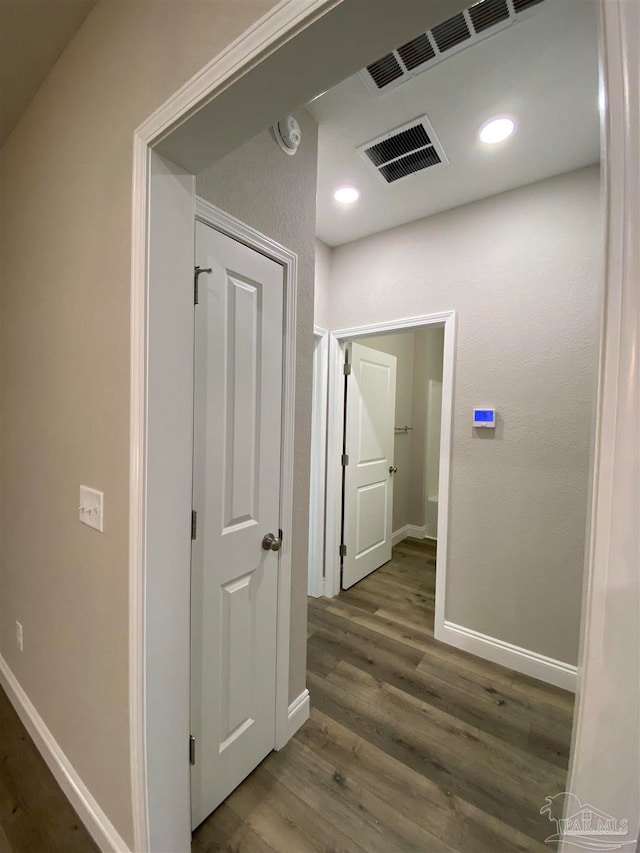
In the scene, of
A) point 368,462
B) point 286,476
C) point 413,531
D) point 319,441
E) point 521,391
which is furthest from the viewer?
point 413,531

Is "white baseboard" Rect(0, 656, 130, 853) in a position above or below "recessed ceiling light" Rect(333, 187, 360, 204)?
below

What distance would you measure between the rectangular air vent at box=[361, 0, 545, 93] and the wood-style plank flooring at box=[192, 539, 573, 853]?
259 centimetres

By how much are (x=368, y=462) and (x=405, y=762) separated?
6.58ft

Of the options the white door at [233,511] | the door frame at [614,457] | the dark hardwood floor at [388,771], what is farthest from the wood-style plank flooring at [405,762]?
the door frame at [614,457]

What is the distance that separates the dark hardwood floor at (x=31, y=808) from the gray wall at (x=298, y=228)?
0.87m

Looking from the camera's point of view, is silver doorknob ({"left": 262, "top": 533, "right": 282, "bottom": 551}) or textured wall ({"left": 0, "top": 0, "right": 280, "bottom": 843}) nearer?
textured wall ({"left": 0, "top": 0, "right": 280, "bottom": 843})

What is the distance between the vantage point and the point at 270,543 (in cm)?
141

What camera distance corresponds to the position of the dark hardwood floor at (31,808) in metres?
1.16

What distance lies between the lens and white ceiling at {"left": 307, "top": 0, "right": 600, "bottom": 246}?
1256mm

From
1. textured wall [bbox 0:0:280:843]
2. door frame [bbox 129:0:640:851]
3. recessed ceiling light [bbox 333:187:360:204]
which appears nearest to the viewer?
door frame [bbox 129:0:640:851]

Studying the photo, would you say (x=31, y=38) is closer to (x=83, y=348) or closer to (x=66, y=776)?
(x=83, y=348)

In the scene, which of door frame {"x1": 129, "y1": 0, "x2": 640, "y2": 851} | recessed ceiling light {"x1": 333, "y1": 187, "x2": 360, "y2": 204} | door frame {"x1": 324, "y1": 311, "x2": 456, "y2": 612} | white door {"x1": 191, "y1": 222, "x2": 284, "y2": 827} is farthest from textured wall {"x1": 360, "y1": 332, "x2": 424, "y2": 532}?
door frame {"x1": 129, "y1": 0, "x2": 640, "y2": 851}

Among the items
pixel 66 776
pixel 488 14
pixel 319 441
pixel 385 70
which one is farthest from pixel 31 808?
pixel 488 14

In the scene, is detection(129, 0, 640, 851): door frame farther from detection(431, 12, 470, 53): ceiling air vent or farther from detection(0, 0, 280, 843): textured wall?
detection(431, 12, 470, 53): ceiling air vent
